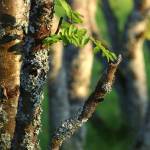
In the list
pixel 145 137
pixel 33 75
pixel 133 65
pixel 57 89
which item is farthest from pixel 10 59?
pixel 133 65

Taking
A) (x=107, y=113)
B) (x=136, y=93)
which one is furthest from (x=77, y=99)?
(x=107, y=113)

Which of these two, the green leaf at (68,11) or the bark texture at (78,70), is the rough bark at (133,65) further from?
the green leaf at (68,11)

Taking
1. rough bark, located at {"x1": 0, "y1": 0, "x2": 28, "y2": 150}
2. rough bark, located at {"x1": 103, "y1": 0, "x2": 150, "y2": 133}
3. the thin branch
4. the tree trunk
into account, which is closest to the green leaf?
rough bark, located at {"x1": 0, "y1": 0, "x2": 28, "y2": 150}

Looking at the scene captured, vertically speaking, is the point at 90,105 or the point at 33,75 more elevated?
the point at 33,75

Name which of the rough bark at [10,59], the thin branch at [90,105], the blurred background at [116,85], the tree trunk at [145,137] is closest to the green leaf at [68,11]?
the rough bark at [10,59]

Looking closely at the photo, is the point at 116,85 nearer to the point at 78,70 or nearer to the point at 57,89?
the point at 78,70

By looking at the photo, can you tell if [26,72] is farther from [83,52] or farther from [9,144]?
[83,52]

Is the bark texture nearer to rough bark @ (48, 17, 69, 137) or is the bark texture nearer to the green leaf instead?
rough bark @ (48, 17, 69, 137)
